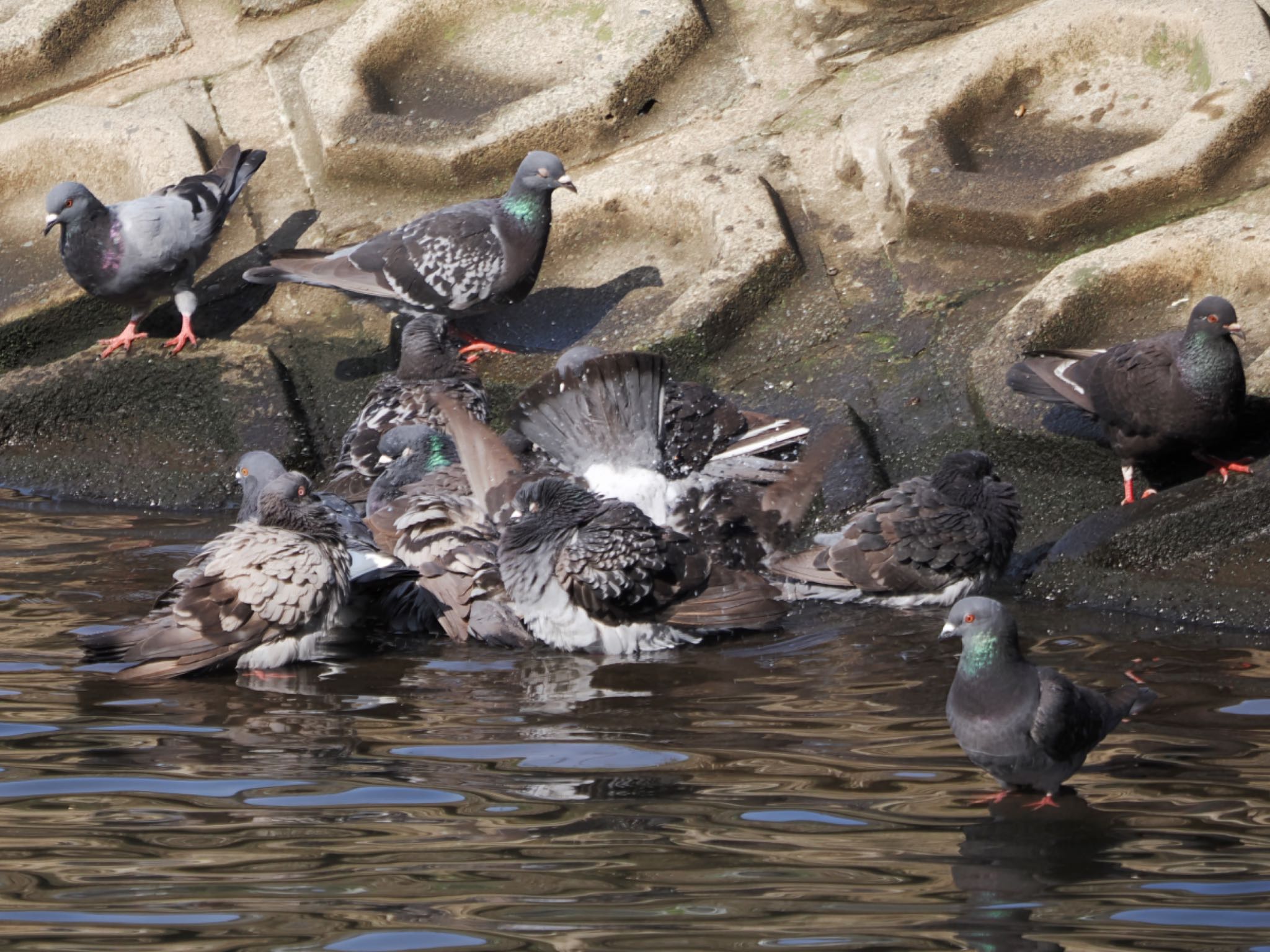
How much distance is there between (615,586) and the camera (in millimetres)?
5336

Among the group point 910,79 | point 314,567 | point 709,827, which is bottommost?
point 709,827

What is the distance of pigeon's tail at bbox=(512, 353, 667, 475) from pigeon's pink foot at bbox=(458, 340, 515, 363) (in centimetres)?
153

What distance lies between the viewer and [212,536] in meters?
6.80

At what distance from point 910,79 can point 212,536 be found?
427 cm

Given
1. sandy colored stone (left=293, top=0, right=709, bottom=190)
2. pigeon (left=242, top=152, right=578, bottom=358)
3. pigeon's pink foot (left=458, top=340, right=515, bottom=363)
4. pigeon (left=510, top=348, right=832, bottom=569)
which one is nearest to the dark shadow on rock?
pigeon's pink foot (left=458, top=340, right=515, bottom=363)

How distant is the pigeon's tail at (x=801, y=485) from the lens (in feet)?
20.0

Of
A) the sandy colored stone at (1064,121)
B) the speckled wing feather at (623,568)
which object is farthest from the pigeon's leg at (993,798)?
the sandy colored stone at (1064,121)

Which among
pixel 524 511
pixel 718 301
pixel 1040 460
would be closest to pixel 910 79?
pixel 718 301

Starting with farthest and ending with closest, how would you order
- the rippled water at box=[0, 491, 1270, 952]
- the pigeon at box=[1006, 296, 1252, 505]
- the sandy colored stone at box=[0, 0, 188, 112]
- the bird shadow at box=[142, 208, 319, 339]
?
1. the sandy colored stone at box=[0, 0, 188, 112]
2. the bird shadow at box=[142, 208, 319, 339]
3. the pigeon at box=[1006, 296, 1252, 505]
4. the rippled water at box=[0, 491, 1270, 952]

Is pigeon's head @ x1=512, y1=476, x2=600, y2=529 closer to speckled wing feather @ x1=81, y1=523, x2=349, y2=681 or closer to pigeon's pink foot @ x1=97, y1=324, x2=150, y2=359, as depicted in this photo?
speckled wing feather @ x1=81, y1=523, x2=349, y2=681

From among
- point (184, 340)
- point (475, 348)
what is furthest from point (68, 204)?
point (475, 348)

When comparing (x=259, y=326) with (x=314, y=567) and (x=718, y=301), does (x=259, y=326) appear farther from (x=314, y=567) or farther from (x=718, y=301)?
(x=314, y=567)

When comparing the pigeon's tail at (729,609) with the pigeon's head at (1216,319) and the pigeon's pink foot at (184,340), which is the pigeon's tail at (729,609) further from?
the pigeon's pink foot at (184,340)

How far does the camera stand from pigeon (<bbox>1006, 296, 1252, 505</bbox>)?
574 centimetres
